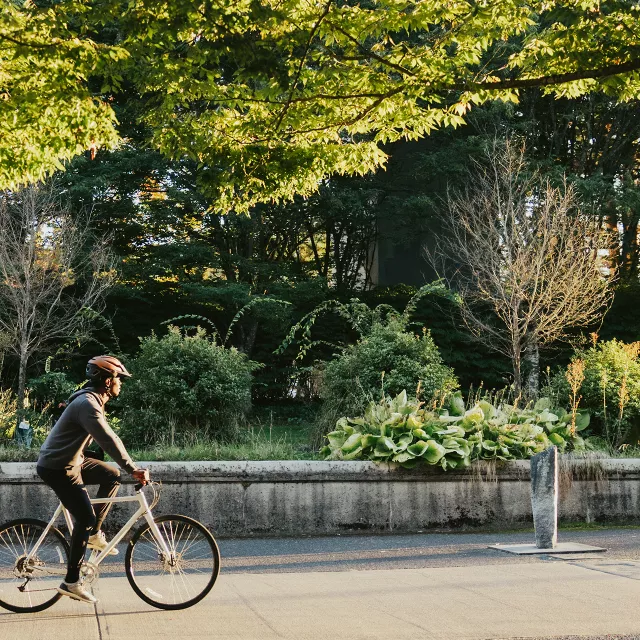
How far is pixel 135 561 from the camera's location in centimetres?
603

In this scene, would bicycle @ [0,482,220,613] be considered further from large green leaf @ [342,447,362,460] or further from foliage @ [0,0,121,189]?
foliage @ [0,0,121,189]

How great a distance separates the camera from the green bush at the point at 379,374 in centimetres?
1308

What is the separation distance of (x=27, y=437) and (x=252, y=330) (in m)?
11.9

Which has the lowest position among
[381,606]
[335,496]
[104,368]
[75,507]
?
[381,606]

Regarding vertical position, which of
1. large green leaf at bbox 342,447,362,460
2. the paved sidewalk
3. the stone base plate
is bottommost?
the paved sidewalk

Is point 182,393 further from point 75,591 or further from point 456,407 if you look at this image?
point 75,591

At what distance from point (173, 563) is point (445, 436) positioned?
5.11m

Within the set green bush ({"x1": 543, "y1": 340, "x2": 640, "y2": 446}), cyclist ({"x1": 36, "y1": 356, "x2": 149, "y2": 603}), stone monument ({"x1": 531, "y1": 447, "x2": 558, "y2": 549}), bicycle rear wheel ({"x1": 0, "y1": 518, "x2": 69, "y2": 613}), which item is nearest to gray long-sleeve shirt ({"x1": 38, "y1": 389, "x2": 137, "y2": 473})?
cyclist ({"x1": 36, "y1": 356, "x2": 149, "y2": 603})

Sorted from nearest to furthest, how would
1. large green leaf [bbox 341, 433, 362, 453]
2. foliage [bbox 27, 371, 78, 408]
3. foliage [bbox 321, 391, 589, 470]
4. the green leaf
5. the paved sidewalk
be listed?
the paved sidewalk
foliage [bbox 321, 391, 589, 470]
large green leaf [bbox 341, 433, 362, 453]
the green leaf
foliage [bbox 27, 371, 78, 408]

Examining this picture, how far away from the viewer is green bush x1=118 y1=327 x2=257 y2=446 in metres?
13.5

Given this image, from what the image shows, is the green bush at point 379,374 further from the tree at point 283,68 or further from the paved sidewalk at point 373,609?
the paved sidewalk at point 373,609

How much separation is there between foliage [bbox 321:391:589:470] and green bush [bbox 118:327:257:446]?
121 inches

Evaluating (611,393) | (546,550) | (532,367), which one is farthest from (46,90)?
(532,367)

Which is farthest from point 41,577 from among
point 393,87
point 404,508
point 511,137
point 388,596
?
point 511,137
